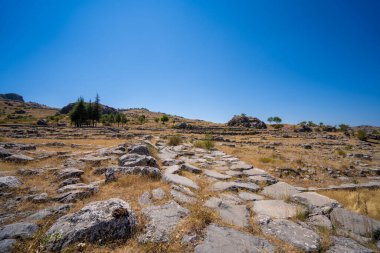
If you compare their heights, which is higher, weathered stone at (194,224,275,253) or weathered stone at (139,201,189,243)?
weathered stone at (139,201,189,243)

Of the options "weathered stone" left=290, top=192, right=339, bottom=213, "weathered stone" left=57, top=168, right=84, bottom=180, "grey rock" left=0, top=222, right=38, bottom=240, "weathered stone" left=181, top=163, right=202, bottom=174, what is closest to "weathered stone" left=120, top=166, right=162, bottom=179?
"weathered stone" left=57, top=168, right=84, bottom=180

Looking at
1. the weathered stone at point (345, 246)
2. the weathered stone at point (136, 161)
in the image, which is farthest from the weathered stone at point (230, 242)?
the weathered stone at point (136, 161)

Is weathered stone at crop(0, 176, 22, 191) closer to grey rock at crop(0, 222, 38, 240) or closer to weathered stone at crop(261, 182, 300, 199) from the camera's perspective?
grey rock at crop(0, 222, 38, 240)

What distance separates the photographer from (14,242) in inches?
→ 96.1

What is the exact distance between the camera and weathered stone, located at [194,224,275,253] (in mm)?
2555

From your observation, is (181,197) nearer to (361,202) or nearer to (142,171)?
(142,171)

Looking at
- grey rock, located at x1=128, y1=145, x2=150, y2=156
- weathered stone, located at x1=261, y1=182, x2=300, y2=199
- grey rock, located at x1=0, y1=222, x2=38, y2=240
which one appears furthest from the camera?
grey rock, located at x1=128, y1=145, x2=150, y2=156

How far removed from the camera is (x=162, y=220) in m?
3.15

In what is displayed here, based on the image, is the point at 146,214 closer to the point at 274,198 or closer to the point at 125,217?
the point at 125,217

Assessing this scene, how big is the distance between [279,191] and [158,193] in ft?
10.7

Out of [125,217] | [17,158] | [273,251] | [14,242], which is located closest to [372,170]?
[273,251]

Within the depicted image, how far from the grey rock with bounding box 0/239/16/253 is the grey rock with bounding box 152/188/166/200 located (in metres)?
2.22

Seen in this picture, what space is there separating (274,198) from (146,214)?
3.23m

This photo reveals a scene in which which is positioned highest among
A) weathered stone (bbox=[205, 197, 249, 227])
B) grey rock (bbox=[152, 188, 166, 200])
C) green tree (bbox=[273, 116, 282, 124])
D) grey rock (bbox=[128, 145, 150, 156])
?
green tree (bbox=[273, 116, 282, 124])
